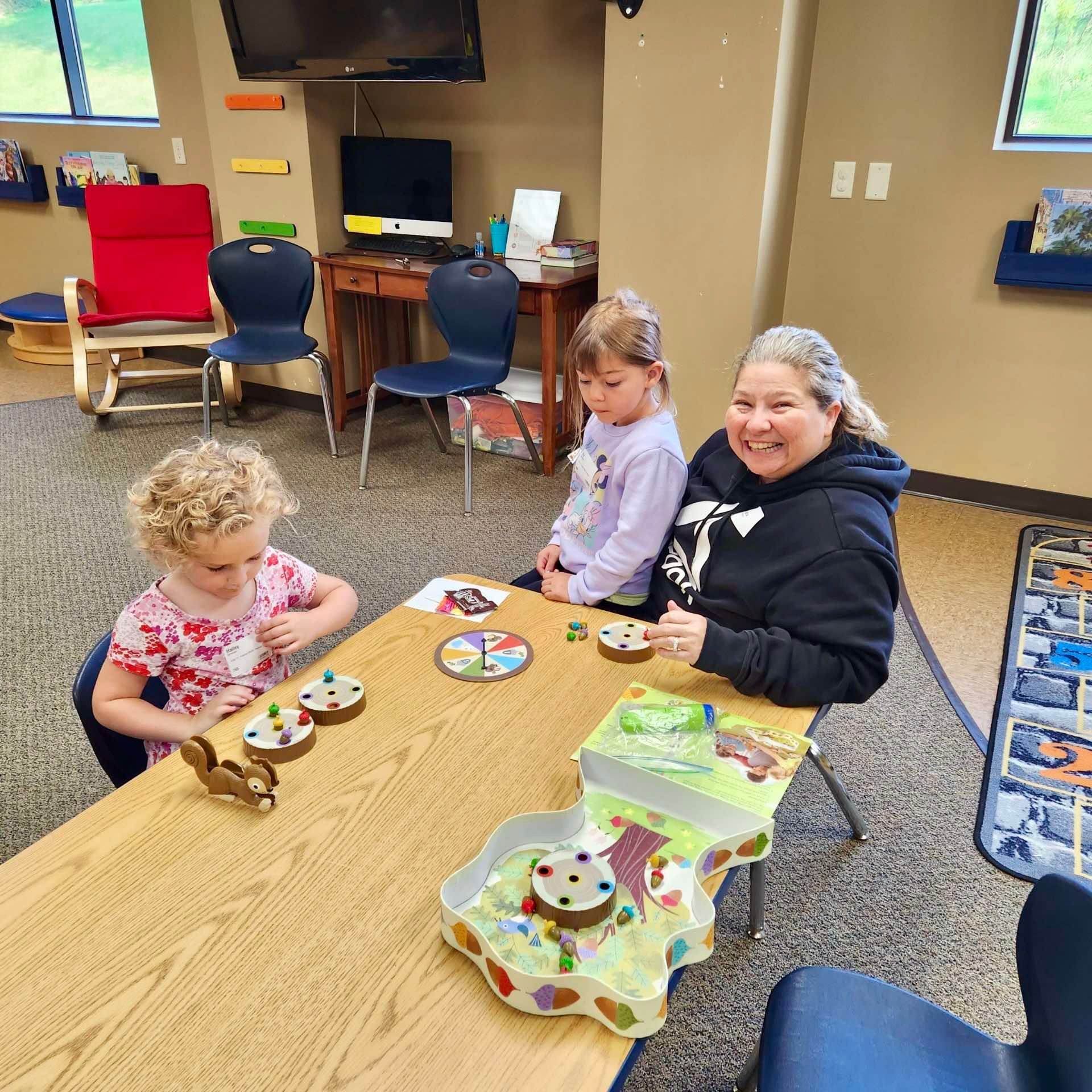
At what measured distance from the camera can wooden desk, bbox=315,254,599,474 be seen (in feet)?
11.1

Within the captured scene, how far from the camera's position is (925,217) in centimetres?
308

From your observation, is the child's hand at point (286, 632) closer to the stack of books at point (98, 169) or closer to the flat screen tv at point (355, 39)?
the flat screen tv at point (355, 39)

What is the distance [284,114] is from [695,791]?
12.6ft

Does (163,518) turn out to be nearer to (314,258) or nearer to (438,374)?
(438,374)

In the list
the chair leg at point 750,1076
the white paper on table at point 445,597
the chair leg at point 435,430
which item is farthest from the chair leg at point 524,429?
the chair leg at point 750,1076

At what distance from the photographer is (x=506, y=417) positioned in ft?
12.2

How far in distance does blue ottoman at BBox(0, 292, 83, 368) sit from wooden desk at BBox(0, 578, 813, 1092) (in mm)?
4829

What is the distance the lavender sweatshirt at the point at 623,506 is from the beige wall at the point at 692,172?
158 cm

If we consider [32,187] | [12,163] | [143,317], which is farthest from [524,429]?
[12,163]

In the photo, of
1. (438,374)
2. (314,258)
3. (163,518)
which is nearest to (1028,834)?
(163,518)

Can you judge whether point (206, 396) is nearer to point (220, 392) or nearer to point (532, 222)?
point (220, 392)

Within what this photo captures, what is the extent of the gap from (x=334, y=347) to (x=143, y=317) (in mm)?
865

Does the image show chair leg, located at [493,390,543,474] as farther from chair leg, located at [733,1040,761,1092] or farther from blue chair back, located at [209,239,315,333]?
chair leg, located at [733,1040,761,1092]

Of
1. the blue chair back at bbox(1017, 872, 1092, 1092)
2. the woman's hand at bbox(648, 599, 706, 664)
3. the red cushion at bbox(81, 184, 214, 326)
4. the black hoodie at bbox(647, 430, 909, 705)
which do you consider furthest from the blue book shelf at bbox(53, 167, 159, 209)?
the blue chair back at bbox(1017, 872, 1092, 1092)
